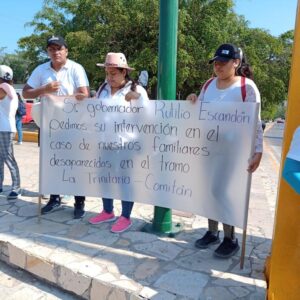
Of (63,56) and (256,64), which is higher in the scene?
(256,64)

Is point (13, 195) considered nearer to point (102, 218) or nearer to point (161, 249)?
point (102, 218)

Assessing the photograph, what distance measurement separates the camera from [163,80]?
348 centimetres

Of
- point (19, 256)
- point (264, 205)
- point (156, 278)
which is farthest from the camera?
point (264, 205)

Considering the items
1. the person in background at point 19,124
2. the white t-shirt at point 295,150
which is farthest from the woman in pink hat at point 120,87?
the person in background at point 19,124

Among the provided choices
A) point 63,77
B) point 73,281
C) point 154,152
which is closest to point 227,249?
point 154,152

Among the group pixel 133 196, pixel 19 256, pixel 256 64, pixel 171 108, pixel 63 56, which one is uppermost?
pixel 256 64

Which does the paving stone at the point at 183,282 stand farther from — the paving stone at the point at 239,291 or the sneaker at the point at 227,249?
the sneaker at the point at 227,249

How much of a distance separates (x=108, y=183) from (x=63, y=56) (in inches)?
55.6

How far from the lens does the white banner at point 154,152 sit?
2992mm

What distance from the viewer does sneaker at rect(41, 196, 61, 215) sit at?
13.8 feet

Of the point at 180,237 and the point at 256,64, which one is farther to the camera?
the point at 256,64

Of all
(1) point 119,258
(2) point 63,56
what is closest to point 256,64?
(2) point 63,56

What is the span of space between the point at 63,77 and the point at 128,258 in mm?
1998

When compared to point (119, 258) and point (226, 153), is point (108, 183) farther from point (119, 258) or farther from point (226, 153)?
point (226, 153)
